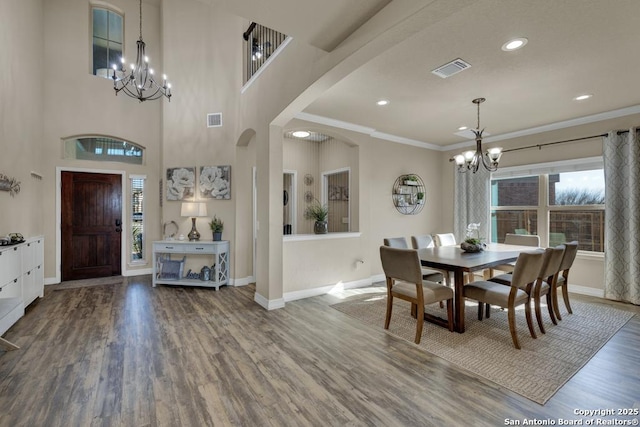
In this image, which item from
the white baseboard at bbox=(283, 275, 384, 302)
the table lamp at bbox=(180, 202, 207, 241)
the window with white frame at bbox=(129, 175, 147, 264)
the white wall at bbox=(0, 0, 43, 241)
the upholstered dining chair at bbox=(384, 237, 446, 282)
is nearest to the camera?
the white wall at bbox=(0, 0, 43, 241)

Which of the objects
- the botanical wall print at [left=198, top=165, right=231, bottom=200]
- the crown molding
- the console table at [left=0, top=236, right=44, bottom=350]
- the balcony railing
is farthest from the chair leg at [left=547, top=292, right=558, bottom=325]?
the console table at [left=0, top=236, right=44, bottom=350]

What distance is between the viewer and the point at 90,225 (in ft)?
18.1

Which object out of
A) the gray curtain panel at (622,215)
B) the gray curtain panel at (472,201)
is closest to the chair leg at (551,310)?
the gray curtain panel at (622,215)

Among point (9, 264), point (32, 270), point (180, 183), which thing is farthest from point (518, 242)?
point (32, 270)

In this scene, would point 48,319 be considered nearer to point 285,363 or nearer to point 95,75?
point 285,363

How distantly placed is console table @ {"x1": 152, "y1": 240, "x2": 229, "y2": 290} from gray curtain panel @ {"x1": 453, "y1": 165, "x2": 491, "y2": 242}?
4.62 m

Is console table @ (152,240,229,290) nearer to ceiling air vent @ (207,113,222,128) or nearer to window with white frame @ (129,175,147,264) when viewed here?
window with white frame @ (129,175,147,264)

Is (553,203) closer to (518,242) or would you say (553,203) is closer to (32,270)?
(518,242)

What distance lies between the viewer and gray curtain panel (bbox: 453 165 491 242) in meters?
5.54

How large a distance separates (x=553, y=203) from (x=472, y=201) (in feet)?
4.13

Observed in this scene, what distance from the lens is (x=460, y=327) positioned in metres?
3.08

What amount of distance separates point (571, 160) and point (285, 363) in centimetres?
519

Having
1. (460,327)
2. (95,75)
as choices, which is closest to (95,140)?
(95,75)

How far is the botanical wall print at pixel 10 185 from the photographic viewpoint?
138 inches
